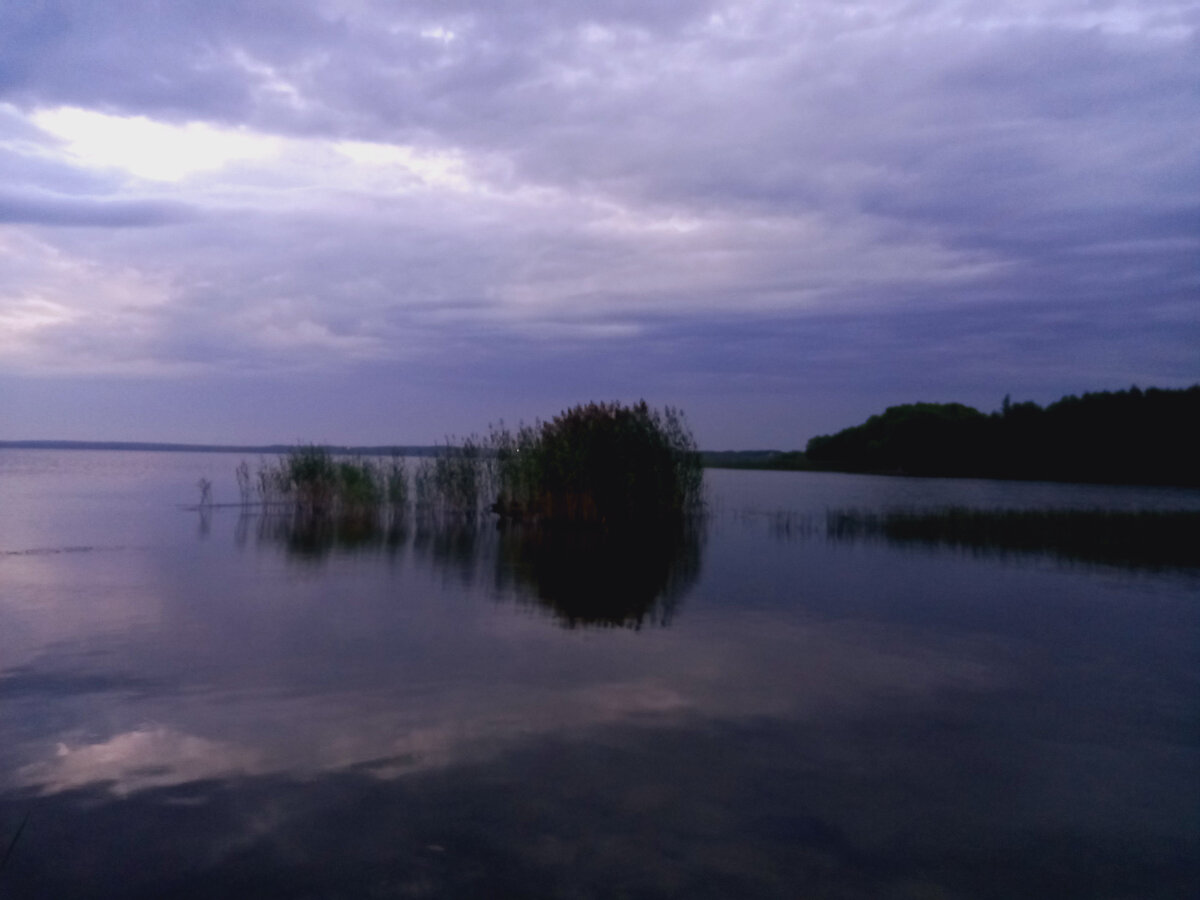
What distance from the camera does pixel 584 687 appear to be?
741cm

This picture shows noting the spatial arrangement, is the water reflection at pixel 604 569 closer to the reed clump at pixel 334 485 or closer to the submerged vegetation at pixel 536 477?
the submerged vegetation at pixel 536 477

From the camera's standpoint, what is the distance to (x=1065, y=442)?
167 feet

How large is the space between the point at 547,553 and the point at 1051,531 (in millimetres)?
11717

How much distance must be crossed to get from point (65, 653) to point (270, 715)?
9.02ft

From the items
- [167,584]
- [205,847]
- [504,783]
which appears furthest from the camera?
[167,584]

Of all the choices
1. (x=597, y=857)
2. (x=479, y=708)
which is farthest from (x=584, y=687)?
(x=597, y=857)

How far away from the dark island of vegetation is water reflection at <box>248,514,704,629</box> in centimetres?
2433

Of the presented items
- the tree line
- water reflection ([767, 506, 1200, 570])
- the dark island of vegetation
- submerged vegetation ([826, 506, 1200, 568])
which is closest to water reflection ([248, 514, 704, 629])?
water reflection ([767, 506, 1200, 570])

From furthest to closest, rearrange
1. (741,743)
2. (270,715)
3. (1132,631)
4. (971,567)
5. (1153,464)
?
(1153,464)
(971,567)
(1132,631)
(270,715)
(741,743)

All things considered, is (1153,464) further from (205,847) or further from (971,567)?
(205,847)

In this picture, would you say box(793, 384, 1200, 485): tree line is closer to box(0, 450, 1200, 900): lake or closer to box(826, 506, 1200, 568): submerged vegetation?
box(826, 506, 1200, 568): submerged vegetation

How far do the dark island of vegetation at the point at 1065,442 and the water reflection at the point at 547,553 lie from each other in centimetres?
2433

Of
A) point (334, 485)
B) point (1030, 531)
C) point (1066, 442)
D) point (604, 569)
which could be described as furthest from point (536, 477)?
point (1066, 442)

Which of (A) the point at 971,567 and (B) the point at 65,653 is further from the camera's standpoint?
(A) the point at 971,567
